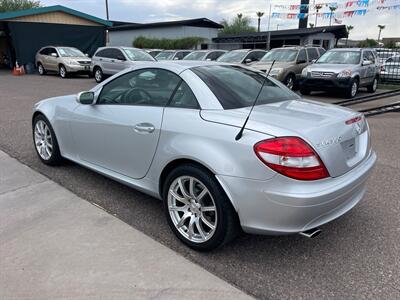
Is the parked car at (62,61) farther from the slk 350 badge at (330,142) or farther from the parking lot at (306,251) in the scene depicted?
the slk 350 badge at (330,142)

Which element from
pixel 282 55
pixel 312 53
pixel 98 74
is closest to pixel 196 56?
pixel 98 74

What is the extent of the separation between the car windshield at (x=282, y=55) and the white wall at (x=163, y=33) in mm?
25810

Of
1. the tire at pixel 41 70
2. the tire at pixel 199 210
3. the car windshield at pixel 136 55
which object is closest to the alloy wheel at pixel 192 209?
the tire at pixel 199 210

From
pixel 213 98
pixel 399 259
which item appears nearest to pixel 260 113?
pixel 213 98

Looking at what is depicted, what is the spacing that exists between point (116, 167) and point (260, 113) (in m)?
1.65

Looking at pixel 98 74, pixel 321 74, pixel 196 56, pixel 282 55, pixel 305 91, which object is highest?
pixel 282 55

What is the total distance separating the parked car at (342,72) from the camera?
40.0ft

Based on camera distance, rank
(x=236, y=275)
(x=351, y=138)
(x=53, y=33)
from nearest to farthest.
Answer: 1. (x=236, y=275)
2. (x=351, y=138)
3. (x=53, y=33)

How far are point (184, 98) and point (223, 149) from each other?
745mm

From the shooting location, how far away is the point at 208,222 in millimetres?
2986

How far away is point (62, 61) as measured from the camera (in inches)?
807

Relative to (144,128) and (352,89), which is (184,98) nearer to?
(144,128)

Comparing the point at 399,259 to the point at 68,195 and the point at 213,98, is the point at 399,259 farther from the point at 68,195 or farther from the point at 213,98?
the point at 68,195

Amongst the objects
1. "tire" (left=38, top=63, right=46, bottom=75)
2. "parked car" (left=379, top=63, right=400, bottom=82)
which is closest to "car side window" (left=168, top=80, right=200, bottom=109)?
"parked car" (left=379, top=63, right=400, bottom=82)
